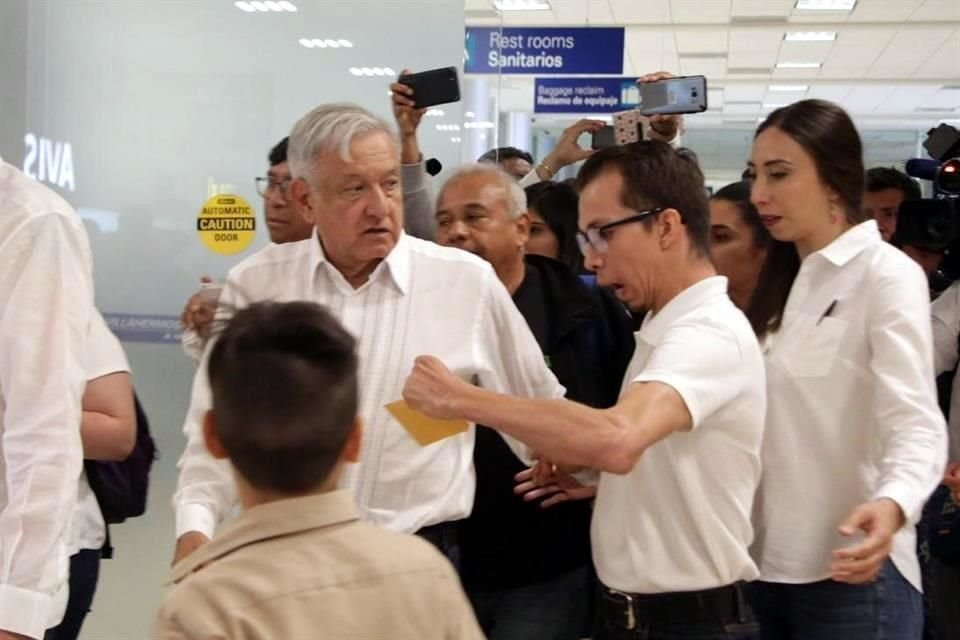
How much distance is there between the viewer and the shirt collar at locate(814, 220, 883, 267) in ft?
6.79

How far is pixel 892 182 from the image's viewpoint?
3.74 metres

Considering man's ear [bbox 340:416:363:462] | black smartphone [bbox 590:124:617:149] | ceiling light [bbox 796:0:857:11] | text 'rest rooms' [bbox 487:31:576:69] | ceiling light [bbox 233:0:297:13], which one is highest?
ceiling light [bbox 796:0:857:11]

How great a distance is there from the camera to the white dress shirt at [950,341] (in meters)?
2.87

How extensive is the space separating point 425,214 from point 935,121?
15.8 m

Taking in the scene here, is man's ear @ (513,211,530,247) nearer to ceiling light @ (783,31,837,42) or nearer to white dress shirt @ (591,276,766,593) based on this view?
white dress shirt @ (591,276,766,593)

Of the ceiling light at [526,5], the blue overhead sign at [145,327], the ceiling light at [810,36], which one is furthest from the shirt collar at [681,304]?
the ceiling light at [810,36]

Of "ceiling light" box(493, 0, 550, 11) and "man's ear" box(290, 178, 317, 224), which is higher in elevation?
"ceiling light" box(493, 0, 550, 11)

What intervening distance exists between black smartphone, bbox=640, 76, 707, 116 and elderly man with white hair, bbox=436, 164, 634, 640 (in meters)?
0.68

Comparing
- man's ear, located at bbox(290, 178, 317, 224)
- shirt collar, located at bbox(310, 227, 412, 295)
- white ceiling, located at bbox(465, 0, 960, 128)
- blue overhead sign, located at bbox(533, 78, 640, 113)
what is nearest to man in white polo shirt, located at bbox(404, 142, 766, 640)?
shirt collar, located at bbox(310, 227, 412, 295)

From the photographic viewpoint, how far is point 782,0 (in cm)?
969

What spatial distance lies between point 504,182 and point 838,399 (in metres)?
1.07

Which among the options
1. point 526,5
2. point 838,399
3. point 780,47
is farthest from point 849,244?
point 780,47

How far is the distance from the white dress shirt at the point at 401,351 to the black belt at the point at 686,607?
388 millimetres

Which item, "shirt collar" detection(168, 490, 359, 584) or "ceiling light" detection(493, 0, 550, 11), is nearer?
"shirt collar" detection(168, 490, 359, 584)
